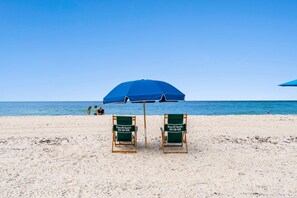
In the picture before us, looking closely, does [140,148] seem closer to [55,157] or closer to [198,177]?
[55,157]

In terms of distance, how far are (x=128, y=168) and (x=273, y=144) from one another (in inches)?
184

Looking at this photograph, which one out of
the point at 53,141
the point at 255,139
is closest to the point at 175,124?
the point at 255,139

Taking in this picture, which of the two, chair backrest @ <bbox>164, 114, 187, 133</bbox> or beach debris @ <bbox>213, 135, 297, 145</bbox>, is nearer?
chair backrest @ <bbox>164, 114, 187, 133</bbox>

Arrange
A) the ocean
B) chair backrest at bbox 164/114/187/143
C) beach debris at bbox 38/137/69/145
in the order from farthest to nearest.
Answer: the ocean → beach debris at bbox 38/137/69/145 → chair backrest at bbox 164/114/187/143

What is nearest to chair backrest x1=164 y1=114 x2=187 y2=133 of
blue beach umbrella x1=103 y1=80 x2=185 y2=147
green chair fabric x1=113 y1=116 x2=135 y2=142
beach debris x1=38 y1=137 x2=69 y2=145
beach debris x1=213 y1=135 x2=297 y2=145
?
blue beach umbrella x1=103 y1=80 x2=185 y2=147

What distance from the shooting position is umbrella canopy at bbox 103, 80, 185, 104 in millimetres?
5844

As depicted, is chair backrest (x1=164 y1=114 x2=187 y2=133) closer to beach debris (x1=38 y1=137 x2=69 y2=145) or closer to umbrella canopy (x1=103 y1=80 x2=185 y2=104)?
umbrella canopy (x1=103 y1=80 x2=185 y2=104)

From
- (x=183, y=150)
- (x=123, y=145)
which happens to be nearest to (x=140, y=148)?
(x=123, y=145)

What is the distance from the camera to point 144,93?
19.4ft

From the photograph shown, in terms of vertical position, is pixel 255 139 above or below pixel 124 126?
below

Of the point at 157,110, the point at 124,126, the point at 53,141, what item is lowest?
the point at 157,110

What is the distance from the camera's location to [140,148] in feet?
24.5

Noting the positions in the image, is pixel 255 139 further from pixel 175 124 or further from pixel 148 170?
pixel 148 170

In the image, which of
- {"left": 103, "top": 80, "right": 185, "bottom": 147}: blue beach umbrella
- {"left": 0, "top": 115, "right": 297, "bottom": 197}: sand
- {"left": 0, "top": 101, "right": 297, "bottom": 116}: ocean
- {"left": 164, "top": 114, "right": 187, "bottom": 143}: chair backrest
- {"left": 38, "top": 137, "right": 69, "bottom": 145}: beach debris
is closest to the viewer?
{"left": 0, "top": 115, "right": 297, "bottom": 197}: sand
